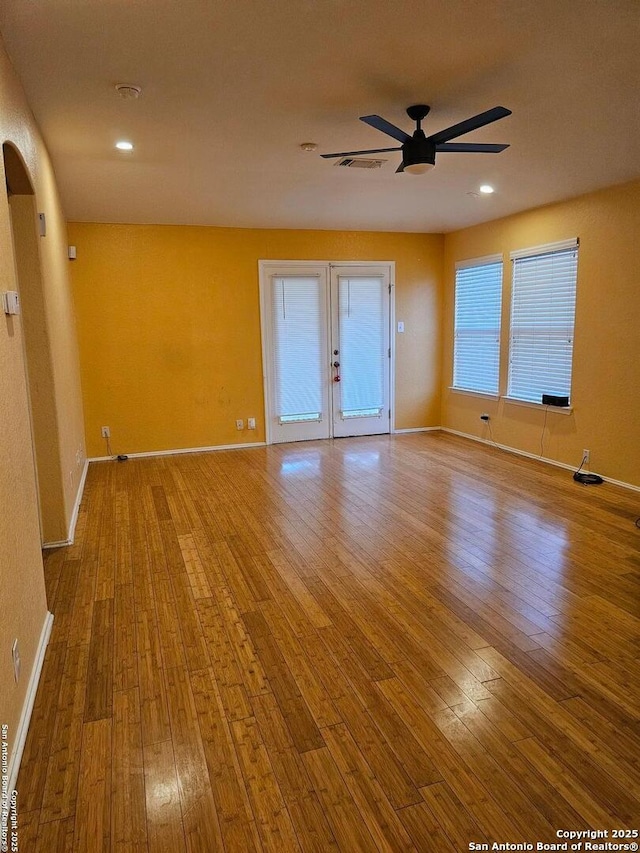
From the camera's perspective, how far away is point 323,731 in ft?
6.33

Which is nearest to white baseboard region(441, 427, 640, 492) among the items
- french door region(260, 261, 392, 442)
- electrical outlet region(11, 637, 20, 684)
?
french door region(260, 261, 392, 442)

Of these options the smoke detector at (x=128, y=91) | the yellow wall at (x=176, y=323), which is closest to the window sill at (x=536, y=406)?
the yellow wall at (x=176, y=323)

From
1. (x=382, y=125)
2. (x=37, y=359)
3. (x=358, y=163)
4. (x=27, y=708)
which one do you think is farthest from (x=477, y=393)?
(x=27, y=708)

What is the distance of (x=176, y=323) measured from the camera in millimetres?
6227

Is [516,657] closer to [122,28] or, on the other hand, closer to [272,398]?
[122,28]

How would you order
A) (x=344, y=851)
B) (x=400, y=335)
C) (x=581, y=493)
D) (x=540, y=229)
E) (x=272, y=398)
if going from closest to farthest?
(x=344, y=851), (x=581, y=493), (x=540, y=229), (x=272, y=398), (x=400, y=335)

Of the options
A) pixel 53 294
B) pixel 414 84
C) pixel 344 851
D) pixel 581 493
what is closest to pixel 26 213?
pixel 53 294

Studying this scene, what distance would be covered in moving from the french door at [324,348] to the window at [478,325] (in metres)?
0.93

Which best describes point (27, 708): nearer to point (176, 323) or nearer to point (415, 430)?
point (176, 323)

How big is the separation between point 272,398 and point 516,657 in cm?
483

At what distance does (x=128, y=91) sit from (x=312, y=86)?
3.07 ft

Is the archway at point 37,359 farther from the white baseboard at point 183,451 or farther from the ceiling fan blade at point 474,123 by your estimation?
the white baseboard at point 183,451

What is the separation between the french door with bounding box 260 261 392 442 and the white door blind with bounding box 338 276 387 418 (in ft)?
0.04

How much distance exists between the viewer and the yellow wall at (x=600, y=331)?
4.57m
